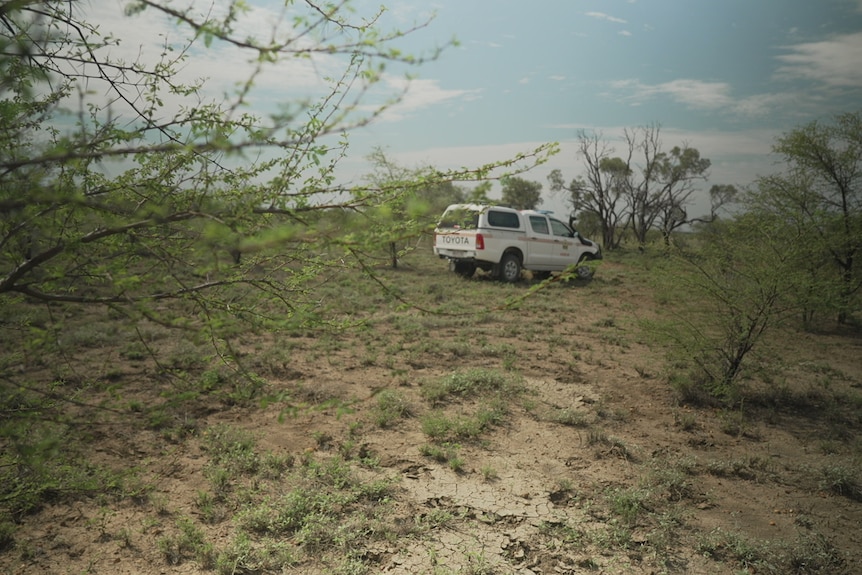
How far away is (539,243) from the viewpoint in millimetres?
15086

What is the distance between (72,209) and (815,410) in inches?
303

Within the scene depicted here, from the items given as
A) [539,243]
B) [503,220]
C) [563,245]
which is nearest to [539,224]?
[539,243]

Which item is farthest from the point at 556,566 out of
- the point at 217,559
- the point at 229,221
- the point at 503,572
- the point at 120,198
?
the point at 120,198

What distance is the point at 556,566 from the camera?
345 centimetres

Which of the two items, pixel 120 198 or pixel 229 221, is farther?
pixel 120 198

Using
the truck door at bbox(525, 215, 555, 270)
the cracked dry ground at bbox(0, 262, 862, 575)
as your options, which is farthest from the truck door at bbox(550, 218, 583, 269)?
the cracked dry ground at bbox(0, 262, 862, 575)

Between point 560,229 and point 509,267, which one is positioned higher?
point 560,229

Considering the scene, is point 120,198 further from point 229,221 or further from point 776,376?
point 776,376

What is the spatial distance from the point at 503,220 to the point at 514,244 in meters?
0.74

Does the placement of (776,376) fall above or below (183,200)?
below

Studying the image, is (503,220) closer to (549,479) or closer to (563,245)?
(563,245)

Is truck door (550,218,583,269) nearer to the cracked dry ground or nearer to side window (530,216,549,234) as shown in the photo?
side window (530,216,549,234)

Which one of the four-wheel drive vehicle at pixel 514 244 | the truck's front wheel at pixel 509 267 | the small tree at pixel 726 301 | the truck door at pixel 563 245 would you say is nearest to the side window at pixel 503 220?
the four-wheel drive vehicle at pixel 514 244

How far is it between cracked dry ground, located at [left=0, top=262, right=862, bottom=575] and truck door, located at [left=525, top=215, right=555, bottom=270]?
7.42 m
